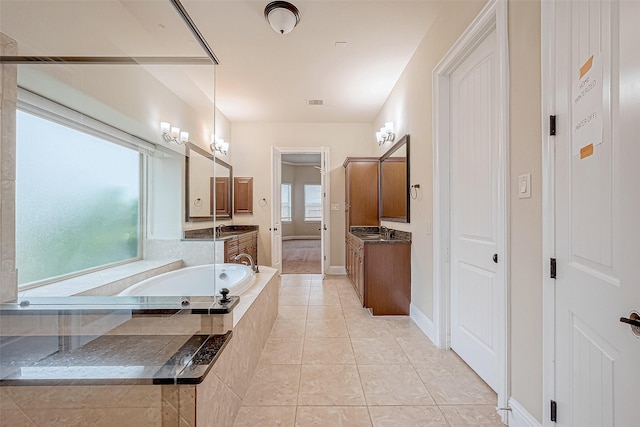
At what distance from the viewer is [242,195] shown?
17.0 ft

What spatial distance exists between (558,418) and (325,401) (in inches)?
45.2

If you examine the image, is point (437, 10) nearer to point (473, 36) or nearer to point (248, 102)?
point (473, 36)

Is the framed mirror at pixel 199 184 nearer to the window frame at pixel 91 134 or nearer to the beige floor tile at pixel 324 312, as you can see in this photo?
the window frame at pixel 91 134

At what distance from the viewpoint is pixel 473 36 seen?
1.81m

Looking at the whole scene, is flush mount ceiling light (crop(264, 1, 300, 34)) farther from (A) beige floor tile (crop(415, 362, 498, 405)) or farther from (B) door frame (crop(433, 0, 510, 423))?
(A) beige floor tile (crop(415, 362, 498, 405))

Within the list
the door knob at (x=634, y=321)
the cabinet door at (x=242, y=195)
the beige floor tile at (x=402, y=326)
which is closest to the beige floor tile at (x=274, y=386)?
the beige floor tile at (x=402, y=326)

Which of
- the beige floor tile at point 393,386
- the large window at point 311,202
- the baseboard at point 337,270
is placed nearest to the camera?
the beige floor tile at point 393,386

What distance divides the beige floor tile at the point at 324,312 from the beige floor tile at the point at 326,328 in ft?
0.37

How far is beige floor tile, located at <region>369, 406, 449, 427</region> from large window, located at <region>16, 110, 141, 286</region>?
2.06 meters

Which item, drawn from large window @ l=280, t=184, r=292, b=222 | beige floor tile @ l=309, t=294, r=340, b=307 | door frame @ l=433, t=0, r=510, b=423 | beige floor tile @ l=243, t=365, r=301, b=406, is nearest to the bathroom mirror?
door frame @ l=433, t=0, r=510, b=423

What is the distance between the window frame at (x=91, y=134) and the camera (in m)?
1.52

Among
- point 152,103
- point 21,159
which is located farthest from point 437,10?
point 21,159

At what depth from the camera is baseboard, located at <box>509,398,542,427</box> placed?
1316 mm

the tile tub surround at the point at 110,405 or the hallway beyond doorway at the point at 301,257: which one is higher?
the tile tub surround at the point at 110,405
